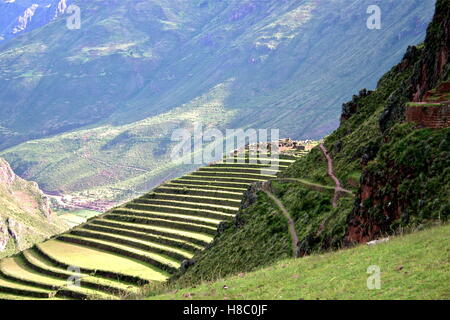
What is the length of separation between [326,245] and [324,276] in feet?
32.5

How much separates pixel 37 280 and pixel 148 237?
12866 millimetres

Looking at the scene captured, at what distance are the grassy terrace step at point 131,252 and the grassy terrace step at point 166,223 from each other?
531 cm

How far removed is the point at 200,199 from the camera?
79.9 m

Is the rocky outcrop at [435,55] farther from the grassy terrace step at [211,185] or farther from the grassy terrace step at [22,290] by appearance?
the grassy terrace step at [22,290]

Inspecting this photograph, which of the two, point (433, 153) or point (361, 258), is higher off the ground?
point (433, 153)

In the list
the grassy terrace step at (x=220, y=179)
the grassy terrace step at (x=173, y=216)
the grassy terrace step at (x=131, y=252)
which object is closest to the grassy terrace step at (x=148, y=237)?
the grassy terrace step at (x=131, y=252)

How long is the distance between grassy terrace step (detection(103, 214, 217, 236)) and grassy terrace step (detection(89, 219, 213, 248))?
74 cm

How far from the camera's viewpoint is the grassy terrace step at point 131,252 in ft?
204

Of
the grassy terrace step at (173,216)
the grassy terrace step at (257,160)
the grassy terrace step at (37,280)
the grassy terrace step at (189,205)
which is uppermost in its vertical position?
the grassy terrace step at (257,160)

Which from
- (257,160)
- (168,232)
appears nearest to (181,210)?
(168,232)

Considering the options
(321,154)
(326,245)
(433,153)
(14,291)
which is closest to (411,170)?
(433,153)

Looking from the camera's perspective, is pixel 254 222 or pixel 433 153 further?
pixel 254 222
